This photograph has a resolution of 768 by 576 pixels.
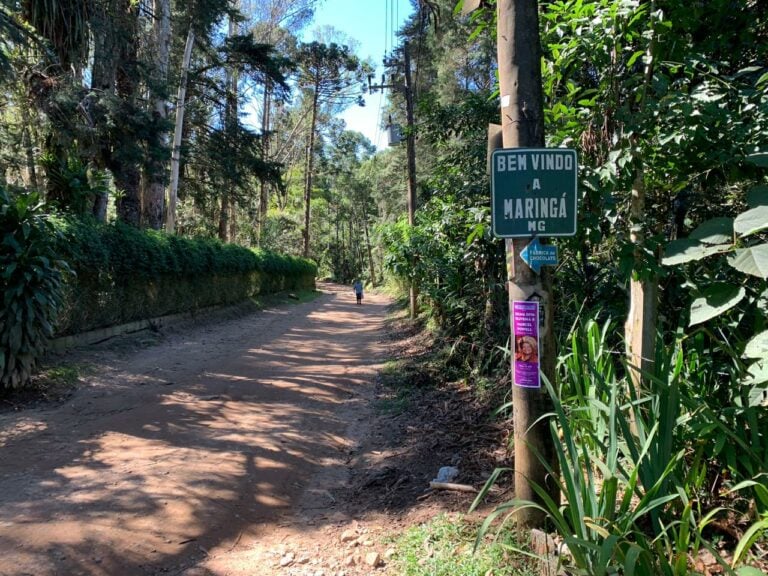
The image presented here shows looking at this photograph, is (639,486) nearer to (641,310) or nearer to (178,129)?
(641,310)

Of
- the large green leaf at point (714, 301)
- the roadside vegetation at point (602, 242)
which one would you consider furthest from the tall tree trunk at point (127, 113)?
the large green leaf at point (714, 301)

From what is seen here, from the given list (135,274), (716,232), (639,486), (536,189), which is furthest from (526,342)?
(135,274)

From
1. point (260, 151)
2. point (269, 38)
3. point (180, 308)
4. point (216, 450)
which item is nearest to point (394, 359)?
point (216, 450)

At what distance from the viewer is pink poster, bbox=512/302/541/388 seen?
2863mm

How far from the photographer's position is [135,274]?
11.3m

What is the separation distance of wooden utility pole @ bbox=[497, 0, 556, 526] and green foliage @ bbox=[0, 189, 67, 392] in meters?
6.28

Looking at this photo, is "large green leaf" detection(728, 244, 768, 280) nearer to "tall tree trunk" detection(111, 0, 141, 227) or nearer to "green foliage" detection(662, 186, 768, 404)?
"green foliage" detection(662, 186, 768, 404)

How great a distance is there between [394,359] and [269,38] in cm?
2858

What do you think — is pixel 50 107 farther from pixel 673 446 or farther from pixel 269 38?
pixel 269 38

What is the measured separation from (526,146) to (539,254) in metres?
0.62

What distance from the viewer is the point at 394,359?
10.3 meters

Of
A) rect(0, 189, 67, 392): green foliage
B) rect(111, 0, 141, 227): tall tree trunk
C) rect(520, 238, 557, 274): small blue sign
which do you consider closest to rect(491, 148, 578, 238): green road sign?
rect(520, 238, 557, 274): small blue sign

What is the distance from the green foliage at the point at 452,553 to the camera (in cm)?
284

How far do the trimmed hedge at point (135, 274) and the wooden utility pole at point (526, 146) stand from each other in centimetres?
724
